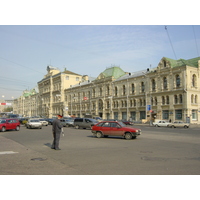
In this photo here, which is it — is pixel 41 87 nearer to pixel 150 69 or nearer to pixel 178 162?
pixel 150 69

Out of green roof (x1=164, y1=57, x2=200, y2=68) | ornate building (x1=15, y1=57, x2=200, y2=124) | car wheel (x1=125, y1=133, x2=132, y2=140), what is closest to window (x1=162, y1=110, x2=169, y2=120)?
ornate building (x1=15, y1=57, x2=200, y2=124)

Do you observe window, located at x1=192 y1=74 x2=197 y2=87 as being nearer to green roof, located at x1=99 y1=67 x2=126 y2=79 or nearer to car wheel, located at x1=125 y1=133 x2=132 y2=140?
green roof, located at x1=99 y1=67 x2=126 y2=79

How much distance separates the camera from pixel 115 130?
60.7ft

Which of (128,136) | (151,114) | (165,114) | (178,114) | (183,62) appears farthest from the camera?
(151,114)

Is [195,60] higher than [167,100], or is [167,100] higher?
[195,60]

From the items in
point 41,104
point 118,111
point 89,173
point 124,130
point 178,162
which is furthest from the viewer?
point 41,104

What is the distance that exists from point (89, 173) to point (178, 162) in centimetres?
396

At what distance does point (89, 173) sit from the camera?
23.6ft

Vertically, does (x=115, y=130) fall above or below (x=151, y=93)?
below

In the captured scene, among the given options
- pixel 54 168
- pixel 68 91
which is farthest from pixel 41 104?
pixel 54 168

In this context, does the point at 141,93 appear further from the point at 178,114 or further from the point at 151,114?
the point at 178,114

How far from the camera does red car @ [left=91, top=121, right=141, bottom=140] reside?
708 inches

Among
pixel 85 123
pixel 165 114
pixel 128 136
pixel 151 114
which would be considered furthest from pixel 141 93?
pixel 128 136

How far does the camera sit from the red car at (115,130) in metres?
18.0
